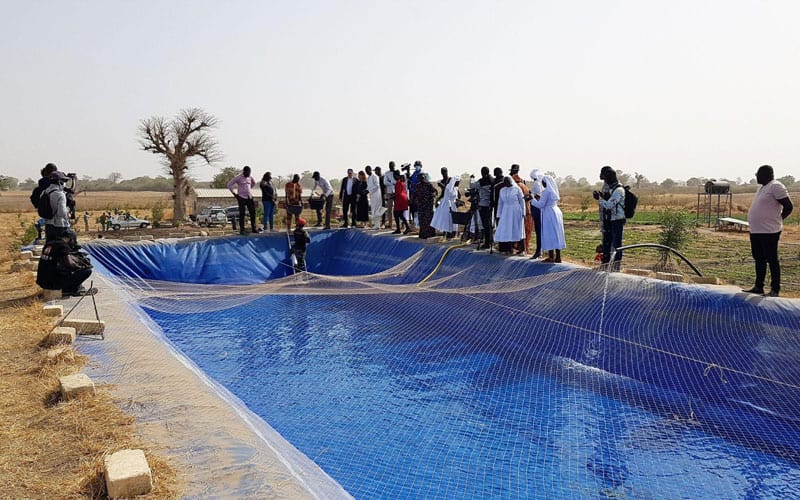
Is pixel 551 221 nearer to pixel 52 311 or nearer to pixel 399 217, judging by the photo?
pixel 399 217

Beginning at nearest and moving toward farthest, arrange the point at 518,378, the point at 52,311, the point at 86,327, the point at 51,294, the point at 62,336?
the point at 62,336
the point at 86,327
the point at 518,378
the point at 52,311
the point at 51,294

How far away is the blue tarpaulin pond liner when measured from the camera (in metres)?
4.83

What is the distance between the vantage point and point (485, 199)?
11141 millimetres

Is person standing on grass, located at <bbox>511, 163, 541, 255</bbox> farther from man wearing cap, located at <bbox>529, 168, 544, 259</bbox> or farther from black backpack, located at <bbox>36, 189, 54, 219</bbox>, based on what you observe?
black backpack, located at <bbox>36, 189, 54, 219</bbox>

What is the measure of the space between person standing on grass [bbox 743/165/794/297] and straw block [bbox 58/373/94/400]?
21.6 feet

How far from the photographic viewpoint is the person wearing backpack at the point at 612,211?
8.27 meters

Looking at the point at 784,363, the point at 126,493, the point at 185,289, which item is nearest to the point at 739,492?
the point at 784,363

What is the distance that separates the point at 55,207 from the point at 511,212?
22.4ft

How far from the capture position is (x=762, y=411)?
568 cm

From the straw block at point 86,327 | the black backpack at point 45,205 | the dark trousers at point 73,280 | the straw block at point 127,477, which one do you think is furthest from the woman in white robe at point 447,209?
the straw block at point 127,477

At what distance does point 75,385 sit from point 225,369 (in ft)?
9.74

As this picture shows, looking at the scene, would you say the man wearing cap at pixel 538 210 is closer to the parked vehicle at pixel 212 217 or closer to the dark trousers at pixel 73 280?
the dark trousers at pixel 73 280

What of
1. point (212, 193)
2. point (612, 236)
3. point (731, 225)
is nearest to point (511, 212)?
point (612, 236)

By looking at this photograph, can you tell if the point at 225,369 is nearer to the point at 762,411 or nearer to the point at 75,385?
the point at 75,385
